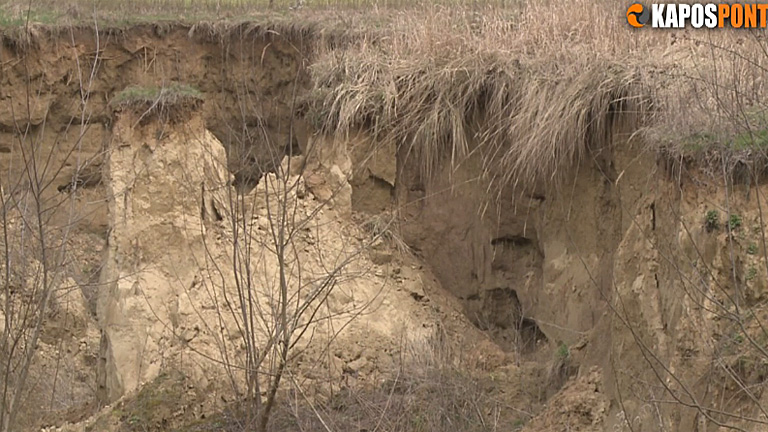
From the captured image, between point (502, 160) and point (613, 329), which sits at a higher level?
point (502, 160)

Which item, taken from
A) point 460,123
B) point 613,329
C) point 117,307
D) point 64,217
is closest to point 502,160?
point 460,123

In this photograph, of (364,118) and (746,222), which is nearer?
(746,222)

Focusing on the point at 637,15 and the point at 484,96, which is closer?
the point at 484,96

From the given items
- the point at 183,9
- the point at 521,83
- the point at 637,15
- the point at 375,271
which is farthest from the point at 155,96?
the point at 183,9

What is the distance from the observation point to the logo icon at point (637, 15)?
30.7 feet

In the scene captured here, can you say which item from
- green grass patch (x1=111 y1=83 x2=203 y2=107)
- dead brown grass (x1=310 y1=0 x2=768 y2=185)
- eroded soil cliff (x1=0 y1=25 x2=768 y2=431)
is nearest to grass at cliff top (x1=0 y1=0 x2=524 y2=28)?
dead brown grass (x1=310 y1=0 x2=768 y2=185)

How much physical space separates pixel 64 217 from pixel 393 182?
3.39 m

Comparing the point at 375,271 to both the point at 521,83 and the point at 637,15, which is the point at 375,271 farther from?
the point at 637,15

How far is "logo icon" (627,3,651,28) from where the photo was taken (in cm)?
934

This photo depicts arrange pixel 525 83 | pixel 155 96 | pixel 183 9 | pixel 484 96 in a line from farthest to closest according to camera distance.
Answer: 1. pixel 183 9
2. pixel 155 96
3. pixel 484 96
4. pixel 525 83

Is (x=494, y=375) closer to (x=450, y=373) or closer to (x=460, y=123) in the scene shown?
(x=450, y=373)

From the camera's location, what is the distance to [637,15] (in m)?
9.44

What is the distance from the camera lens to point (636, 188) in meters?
8.01

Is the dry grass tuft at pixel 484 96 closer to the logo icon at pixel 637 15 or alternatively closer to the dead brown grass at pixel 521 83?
the dead brown grass at pixel 521 83
